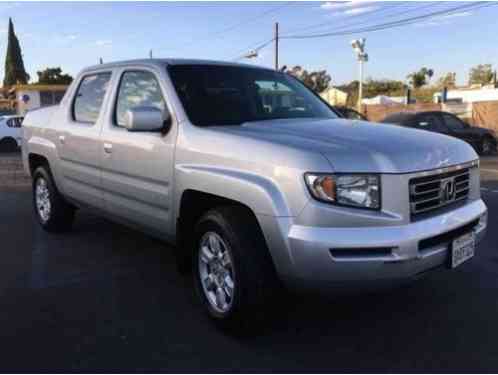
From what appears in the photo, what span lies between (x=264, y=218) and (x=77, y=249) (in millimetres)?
3132

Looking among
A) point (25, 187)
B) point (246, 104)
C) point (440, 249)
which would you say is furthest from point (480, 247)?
point (25, 187)

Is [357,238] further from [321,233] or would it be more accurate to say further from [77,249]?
[77,249]

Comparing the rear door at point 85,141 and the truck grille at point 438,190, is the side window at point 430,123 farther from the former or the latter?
the truck grille at point 438,190

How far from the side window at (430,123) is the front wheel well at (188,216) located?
469 inches

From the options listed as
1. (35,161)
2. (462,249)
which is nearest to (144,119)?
(462,249)

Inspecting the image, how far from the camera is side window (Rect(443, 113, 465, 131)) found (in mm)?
15544

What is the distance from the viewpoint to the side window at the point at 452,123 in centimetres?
1554

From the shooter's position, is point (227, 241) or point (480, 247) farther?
point (480, 247)

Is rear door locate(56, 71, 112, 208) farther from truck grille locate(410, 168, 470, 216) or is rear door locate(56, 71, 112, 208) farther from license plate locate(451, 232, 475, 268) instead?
license plate locate(451, 232, 475, 268)

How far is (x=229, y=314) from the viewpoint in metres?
3.32

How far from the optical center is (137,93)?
4.40 meters

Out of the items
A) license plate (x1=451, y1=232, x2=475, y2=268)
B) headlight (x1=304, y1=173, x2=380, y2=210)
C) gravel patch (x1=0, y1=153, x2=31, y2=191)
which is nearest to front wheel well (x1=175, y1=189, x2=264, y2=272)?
headlight (x1=304, y1=173, x2=380, y2=210)

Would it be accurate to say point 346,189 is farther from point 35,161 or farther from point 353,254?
point 35,161

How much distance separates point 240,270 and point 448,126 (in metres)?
14.0
